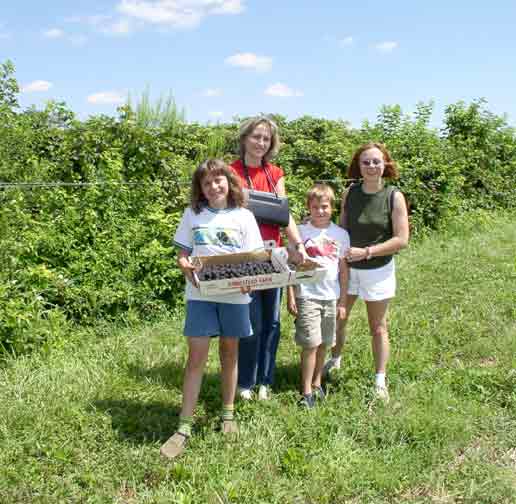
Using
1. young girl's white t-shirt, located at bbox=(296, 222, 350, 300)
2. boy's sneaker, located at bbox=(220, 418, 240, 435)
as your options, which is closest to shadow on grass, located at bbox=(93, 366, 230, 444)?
boy's sneaker, located at bbox=(220, 418, 240, 435)

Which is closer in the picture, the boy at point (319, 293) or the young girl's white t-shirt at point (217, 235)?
the young girl's white t-shirt at point (217, 235)

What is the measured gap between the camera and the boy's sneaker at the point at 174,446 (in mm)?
3439

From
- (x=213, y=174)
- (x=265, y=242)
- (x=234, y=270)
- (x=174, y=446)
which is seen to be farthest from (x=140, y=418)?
(x=213, y=174)

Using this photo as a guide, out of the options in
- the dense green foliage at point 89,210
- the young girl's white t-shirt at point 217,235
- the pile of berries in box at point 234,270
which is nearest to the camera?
the pile of berries in box at point 234,270

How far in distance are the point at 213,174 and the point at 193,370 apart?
1138 mm

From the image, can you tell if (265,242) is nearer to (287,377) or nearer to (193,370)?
(193,370)

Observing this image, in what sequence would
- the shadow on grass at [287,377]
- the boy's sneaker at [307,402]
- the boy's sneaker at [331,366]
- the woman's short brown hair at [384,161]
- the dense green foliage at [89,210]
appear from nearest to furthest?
the boy's sneaker at [307,402], the woman's short brown hair at [384,161], the shadow on grass at [287,377], the boy's sneaker at [331,366], the dense green foliage at [89,210]

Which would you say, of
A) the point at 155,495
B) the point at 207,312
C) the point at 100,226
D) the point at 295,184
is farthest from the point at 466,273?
the point at 155,495

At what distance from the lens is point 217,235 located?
359cm

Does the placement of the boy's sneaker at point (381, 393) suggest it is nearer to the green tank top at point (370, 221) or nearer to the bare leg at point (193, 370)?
the green tank top at point (370, 221)

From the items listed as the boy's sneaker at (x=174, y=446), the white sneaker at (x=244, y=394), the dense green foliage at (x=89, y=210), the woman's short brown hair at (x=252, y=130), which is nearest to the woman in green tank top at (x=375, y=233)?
the woman's short brown hair at (x=252, y=130)

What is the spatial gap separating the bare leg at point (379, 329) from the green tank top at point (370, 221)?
0.27 metres

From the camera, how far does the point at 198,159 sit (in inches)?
295

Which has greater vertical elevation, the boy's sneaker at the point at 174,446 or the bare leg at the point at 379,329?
the bare leg at the point at 379,329
